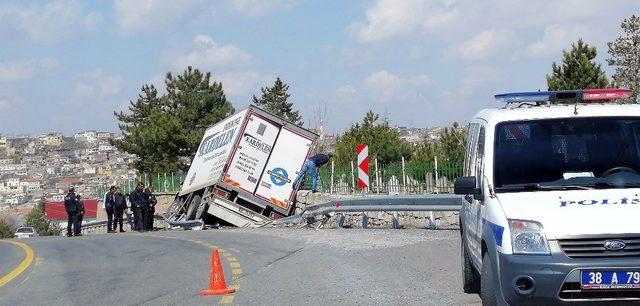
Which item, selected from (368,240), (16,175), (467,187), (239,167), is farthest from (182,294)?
(16,175)

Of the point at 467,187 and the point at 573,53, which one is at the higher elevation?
the point at 573,53

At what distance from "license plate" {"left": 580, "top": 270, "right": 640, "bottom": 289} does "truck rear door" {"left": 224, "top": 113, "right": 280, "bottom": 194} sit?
23756 mm

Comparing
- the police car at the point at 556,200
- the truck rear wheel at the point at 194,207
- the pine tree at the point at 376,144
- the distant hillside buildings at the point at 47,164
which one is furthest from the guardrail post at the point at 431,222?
the distant hillside buildings at the point at 47,164

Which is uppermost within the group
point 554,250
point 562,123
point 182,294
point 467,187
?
point 562,123

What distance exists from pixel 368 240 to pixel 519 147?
10.2 meters

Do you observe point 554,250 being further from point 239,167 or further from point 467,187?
point 239,167

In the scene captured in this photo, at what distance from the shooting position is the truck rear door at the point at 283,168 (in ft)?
99.6

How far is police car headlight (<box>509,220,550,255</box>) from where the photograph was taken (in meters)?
6.76

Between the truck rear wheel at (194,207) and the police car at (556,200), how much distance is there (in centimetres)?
2250

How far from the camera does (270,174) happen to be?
30.4 m

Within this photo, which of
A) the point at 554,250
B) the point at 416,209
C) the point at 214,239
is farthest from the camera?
the point at 214,239

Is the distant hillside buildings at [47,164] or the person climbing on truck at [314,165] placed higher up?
the distant hillside buildings at [47,164]

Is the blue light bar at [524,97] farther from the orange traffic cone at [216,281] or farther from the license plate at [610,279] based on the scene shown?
the orange traffic cone at [216,281]

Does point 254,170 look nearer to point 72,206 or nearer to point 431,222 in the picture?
point 72,206
